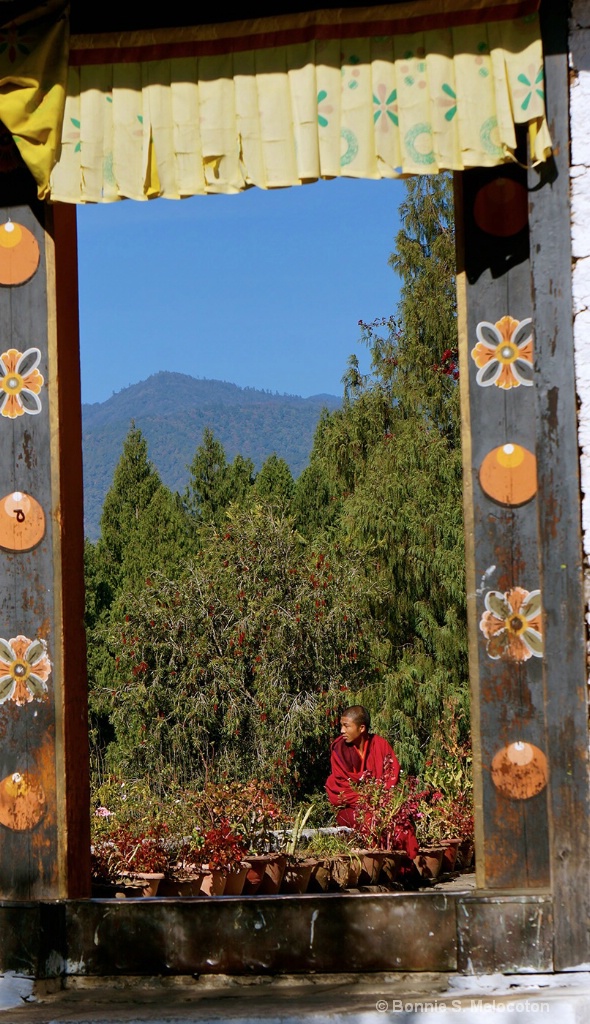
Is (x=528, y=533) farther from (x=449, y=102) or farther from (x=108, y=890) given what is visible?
(x=108, y=890)

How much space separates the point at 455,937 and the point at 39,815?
1261 mm

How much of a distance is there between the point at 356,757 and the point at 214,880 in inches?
71.9

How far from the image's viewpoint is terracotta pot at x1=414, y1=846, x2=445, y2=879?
574 cm

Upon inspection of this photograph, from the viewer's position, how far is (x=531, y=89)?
11.0 ft

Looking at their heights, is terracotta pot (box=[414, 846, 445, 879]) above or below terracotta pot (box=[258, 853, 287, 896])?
below

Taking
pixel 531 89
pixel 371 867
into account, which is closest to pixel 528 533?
pixel 531 89

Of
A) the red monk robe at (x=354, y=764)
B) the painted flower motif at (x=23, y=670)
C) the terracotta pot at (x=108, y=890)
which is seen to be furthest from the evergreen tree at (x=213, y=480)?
the painted flower motif at (x=23, y=670)

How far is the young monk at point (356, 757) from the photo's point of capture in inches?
242

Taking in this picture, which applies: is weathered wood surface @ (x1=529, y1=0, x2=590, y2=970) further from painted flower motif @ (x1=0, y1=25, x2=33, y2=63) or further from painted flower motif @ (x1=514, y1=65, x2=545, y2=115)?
painted flower motif @ (x1=0, y1=25, x2=33, y2=63)

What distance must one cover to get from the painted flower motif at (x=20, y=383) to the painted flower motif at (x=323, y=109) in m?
1.10

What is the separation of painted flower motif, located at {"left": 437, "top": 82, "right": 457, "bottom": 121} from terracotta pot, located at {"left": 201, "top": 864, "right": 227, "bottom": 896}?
291 cm

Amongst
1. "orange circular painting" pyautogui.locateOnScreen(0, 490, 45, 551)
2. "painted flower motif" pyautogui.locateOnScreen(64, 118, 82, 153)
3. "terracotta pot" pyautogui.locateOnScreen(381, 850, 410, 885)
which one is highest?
"painted flower motif" pyautogui.locateOnScreen(64, 118, 82, 153)

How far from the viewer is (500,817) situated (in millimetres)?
3379

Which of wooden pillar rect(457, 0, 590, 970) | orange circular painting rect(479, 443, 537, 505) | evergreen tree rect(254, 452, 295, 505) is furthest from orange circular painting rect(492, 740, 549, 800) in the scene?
evergreen tree rect(254, 452, 295, 505)
